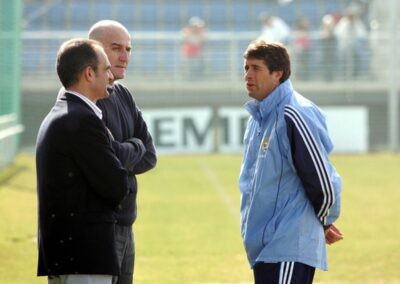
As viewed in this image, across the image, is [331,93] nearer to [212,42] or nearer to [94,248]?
[212,42]

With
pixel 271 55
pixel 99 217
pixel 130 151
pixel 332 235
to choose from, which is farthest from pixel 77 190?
pixel 332 235

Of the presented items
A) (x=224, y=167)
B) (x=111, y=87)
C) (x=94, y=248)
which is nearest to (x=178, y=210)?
(x=224, y=167)

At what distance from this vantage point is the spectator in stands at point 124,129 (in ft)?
19.2

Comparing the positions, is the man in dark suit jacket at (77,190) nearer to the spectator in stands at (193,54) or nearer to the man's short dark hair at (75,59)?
the man's short dark hair at (75,59)

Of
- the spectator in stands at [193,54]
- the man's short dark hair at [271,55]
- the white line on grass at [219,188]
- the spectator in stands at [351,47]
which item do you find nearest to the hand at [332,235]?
the man's short dark hair at [271,55]

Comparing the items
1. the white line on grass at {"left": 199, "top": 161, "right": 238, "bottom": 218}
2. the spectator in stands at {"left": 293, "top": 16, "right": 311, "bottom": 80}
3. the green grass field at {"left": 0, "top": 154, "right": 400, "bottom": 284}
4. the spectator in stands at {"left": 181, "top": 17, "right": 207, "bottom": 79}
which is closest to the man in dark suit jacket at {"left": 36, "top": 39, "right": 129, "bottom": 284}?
the green grass field at {"left": 0, "top": 154, "right": 400, "bottom": 284}

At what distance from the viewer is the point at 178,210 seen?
597 inches

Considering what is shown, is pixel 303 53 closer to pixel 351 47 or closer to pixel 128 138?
pixel 351 47

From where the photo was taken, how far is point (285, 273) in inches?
227

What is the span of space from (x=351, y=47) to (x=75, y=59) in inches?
893

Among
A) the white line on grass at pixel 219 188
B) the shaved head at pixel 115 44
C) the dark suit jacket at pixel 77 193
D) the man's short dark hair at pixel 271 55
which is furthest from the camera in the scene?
the white line on grass at pixel 219 188

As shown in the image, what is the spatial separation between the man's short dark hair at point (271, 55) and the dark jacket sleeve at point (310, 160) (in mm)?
244

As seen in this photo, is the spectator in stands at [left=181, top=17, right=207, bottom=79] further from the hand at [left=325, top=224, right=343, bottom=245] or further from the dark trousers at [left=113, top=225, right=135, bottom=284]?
the dark trousers at [left=113, top=225, right=135, bottom=284]

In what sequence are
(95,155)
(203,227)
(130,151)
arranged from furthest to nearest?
(203,227) → (130,151) → (95,155)
